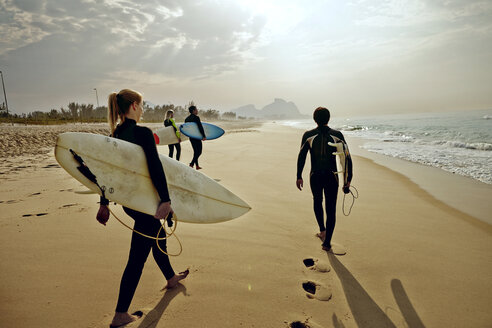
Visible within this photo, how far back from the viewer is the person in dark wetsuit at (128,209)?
173cm

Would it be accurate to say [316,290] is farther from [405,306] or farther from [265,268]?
[405,306]

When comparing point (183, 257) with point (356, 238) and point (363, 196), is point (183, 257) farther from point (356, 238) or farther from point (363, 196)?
point (363, 196)

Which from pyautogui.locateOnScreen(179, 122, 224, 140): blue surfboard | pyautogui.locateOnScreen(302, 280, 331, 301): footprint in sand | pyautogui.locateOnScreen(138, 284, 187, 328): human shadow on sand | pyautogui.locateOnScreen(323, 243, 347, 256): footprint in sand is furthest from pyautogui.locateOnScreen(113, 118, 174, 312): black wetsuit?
pyautogui.locateOnScreen(179, 122, 224, 140): blue surfboard

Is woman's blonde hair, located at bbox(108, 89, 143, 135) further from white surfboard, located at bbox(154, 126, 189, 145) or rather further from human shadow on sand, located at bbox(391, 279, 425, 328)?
white surfboard, located at bbox(154, 126, 189, 145)

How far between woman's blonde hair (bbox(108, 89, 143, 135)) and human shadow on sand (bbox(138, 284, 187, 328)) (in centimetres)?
158

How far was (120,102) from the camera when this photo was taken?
180 cm

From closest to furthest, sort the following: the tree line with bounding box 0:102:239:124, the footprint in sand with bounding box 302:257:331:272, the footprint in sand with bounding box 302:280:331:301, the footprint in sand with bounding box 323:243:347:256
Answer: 1. the footprint in sand with bounding box 302:280:331:301
2. the footprint in sand with bounding box 302:257:331:272
3. the footprint in sand with bounding box 323:243:347:256
4. the tree line with bounding box 0:102:239:124

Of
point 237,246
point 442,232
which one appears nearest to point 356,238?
point 442,232

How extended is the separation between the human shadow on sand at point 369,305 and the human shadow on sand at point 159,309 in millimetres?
1400

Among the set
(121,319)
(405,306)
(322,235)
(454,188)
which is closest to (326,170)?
(322,235)

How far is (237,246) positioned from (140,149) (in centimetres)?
174

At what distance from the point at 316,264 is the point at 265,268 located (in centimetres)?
59

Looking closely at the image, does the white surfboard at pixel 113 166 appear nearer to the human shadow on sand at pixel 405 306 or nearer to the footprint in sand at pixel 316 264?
the footprint in sand at pixel 316 264

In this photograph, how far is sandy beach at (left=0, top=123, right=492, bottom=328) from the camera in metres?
1.89
